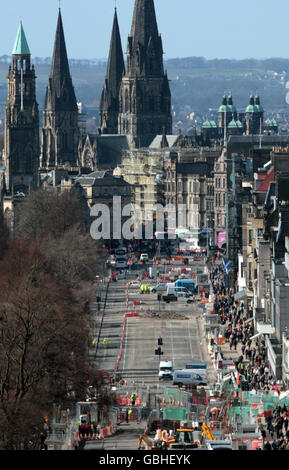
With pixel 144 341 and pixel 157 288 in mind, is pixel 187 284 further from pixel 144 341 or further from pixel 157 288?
pixel 144 341

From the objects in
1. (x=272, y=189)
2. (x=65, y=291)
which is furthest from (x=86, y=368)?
(x=272, y=189)

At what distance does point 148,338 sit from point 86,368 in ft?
127

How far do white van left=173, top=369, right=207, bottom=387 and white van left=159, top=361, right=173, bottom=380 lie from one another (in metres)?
2.21

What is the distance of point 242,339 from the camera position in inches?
4513

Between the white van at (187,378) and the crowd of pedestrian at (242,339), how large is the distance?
1.85m

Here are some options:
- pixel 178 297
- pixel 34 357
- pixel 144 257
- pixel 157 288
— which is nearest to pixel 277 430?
pixel 34 357

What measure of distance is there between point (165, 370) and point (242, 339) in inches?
578

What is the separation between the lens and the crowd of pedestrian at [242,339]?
94.9m

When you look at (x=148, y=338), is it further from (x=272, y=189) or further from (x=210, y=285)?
(x=210, y=285)

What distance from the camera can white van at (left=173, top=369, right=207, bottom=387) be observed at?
9606cm

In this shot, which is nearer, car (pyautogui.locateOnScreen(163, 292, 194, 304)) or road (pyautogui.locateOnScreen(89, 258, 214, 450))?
road (pyautogui.locateOnScreen(89, 258, 214, 450))

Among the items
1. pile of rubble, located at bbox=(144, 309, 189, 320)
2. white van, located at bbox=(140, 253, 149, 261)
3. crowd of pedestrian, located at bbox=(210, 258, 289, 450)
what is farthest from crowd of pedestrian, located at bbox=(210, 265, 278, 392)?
white van, located at bbox=(140, 253, 149, 261)

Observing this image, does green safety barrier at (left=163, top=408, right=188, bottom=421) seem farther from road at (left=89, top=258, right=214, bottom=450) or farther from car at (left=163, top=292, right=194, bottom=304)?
car at (left=163, top=292, right=194, bottom=304)

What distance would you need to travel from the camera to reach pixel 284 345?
95.7 metres
